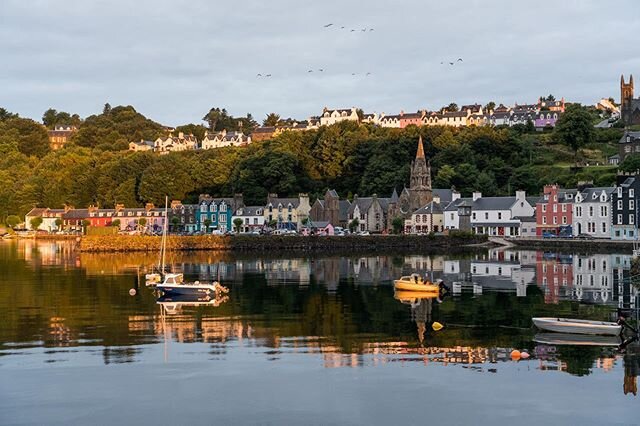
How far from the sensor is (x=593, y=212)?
3226 inches

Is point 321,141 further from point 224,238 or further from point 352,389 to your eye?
point 352,389

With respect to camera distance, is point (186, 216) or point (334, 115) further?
point (334, 115)

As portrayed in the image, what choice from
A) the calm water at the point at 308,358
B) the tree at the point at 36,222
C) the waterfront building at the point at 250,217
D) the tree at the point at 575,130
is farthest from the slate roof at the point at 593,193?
the tree at the point at 36,222

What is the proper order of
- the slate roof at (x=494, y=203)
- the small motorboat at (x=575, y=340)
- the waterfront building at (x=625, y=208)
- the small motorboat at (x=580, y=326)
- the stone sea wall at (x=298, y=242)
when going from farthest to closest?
the slate roof at (x=494, y=203), the stone sea wall at (x=298, y=242), the waterfront building at (x=625, y=208), the small motorboat at (x=580, y=326), the small motorboat at (x=575, y=340)

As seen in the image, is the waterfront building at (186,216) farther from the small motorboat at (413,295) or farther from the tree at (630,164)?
the small motorboat at (413,295)

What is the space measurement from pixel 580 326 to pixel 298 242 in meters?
58.4

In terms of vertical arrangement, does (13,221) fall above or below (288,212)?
below

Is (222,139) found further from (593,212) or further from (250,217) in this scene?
(593,212)

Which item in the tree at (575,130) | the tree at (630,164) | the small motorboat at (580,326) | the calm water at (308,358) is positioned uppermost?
the tree at (575,130)

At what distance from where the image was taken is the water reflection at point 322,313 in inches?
1011

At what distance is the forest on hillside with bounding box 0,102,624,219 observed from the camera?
105m

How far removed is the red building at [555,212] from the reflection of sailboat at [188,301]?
5273cm

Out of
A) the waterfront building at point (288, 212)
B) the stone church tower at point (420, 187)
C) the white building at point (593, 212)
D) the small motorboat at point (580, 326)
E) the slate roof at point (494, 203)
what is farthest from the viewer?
the waterfront building at point (288, 212)

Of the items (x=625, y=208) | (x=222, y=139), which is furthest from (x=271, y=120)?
(x=625, y=208)
